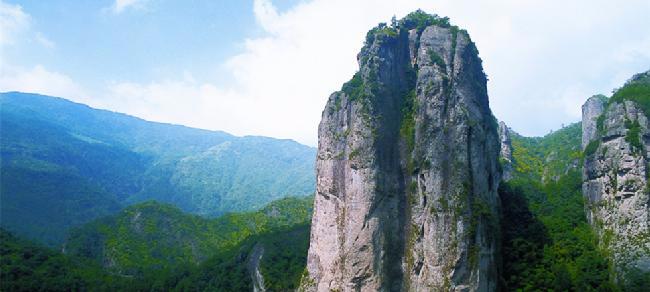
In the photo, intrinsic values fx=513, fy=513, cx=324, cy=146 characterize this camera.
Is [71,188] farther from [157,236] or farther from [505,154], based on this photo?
[505,154]

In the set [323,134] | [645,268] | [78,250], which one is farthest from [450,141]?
[78,250]

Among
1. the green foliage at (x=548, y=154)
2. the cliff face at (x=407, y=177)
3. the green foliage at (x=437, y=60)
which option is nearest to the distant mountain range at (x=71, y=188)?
the cliff face at (x=407, y=177)

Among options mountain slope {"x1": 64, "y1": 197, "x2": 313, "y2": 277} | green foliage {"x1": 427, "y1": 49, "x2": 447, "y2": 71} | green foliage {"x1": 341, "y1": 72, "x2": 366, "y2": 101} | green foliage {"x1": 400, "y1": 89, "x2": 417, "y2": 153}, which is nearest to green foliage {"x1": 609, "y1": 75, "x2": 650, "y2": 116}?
green foliage {"x1": 427, "y1": 49, "x2": 447, "y2": 71}

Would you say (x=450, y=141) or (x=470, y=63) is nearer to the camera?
(x=450, y=141)

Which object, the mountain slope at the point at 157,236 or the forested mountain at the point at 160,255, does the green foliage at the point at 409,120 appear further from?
the mountain slope at the point at 157,236

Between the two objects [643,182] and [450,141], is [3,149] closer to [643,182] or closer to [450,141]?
[450,141]

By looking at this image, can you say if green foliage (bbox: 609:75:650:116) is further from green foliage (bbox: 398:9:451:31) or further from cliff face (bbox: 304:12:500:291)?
green foliage (bbox: 398:9:451:31)

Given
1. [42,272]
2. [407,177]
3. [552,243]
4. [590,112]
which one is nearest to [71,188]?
[42,272]

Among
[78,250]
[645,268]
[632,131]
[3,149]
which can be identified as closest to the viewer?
[645,268]
